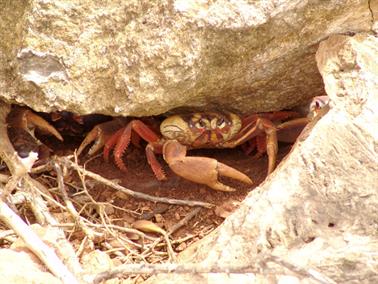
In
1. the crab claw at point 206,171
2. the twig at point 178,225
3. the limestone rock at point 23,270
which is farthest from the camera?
the crab claw at point 206,171

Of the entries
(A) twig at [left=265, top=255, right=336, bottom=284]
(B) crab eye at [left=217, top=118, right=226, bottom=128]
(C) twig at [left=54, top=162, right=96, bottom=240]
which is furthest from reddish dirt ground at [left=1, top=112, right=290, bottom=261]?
(A) twig at [left=265, top=255, right=336, bottom=284]

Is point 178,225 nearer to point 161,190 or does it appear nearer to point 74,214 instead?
point 161,190

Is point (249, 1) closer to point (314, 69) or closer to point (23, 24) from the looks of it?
point (314, 69)

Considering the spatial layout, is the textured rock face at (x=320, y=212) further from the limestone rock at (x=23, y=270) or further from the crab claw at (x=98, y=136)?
the crab claw at (x=98, y=136)

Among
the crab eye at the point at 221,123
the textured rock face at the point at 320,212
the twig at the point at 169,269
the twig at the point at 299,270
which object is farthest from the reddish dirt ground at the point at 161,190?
the twig at the point at 299,270

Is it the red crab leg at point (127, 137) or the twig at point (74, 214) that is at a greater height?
the red crab leg at point (127, 137)

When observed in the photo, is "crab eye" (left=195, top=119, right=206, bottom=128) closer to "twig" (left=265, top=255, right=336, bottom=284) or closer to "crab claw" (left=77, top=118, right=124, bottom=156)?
"crab claw" (left=77, top=118, right=124, bottom=156)

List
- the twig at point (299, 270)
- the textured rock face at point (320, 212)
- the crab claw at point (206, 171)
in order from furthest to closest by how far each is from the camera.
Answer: the crab claw at point (206, 171), the textured rock face at point (320, 212), the twig at point (299, 270)

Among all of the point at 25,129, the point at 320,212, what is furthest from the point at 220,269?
the point at 25,129
